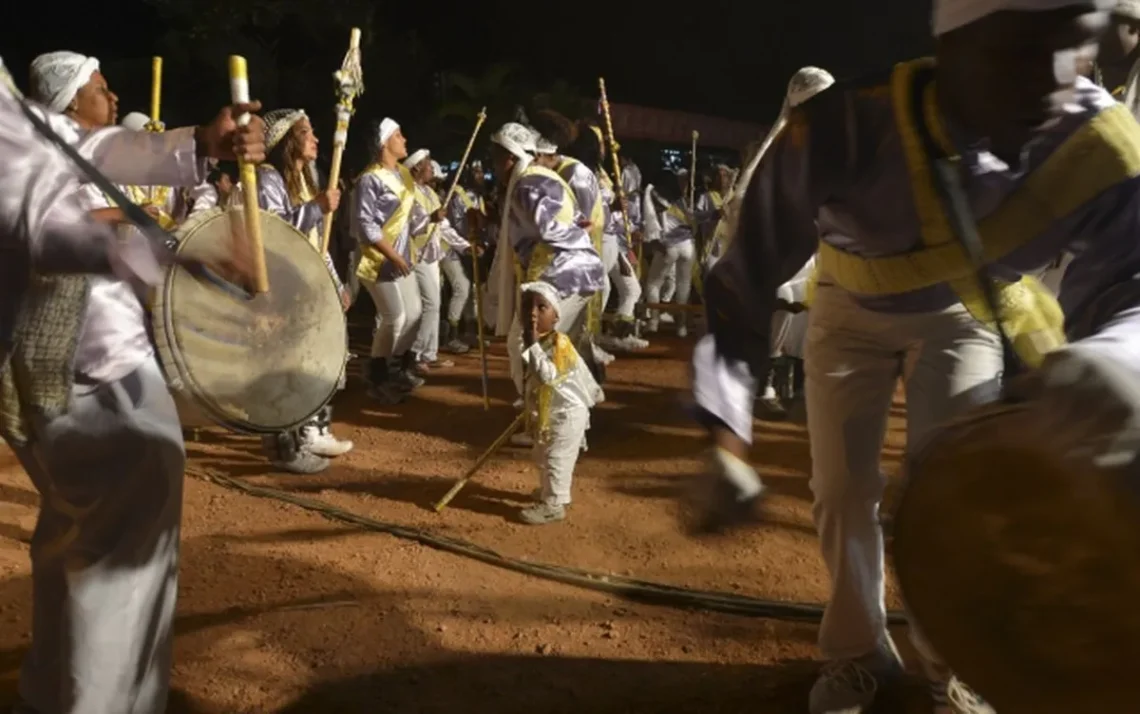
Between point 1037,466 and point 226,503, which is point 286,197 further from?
point 1037,466

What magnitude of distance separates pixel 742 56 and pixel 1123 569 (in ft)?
60.2

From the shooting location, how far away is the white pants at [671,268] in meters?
11.8

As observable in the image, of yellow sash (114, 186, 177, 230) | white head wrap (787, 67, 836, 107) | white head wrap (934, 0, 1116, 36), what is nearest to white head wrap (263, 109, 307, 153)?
yellow sash (114, 186, 177, 230)

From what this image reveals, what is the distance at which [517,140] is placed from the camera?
6.28 metres

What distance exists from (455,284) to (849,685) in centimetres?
858

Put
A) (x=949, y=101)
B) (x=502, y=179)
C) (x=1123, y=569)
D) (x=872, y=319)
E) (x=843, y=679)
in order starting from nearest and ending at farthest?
(x=1123, y=569) → (x=949, y=101) → (x=872, y=319) → (x=843, y=679) → (x=502, y=179)

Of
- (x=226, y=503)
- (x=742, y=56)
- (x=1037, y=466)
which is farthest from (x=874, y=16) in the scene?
(x=1037, y=466)

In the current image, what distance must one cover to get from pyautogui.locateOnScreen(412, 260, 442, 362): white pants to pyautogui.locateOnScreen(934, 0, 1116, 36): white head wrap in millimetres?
6576

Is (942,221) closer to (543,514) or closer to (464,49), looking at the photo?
(543,514)

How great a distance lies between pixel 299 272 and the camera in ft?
10.4

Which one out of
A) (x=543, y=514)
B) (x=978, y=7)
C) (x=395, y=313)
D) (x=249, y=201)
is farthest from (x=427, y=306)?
(x=978, y=7)

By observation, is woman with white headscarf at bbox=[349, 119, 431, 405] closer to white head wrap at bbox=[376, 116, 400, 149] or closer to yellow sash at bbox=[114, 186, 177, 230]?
white head wrap at bbox=[376, 116, 400, 149]

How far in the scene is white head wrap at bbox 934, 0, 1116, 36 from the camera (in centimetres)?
159

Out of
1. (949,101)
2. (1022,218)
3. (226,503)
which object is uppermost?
(949,101)
